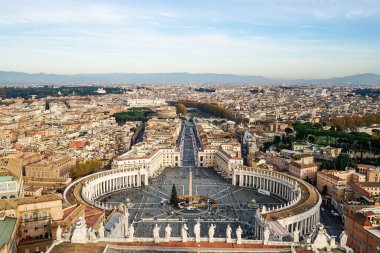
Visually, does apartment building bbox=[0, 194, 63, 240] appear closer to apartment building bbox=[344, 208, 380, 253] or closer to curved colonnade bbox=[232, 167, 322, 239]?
curved colonnade bbox=[232, 167, 322, 239]

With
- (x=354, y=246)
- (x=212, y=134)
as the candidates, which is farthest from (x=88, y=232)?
(x=212, y=134)

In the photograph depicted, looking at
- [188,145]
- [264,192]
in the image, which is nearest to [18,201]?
[264,192]

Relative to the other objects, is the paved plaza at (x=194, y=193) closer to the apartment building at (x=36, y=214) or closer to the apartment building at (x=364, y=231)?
the apartment building at (x=364, y=231)

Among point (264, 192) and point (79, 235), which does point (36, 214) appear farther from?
point (264, 192)

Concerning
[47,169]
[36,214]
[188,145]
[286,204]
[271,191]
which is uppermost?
[36,214]

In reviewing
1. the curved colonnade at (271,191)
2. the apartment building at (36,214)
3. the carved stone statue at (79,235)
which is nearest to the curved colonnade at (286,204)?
the curved colonnade at (271,191)

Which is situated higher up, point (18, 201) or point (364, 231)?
point (18, 201)
